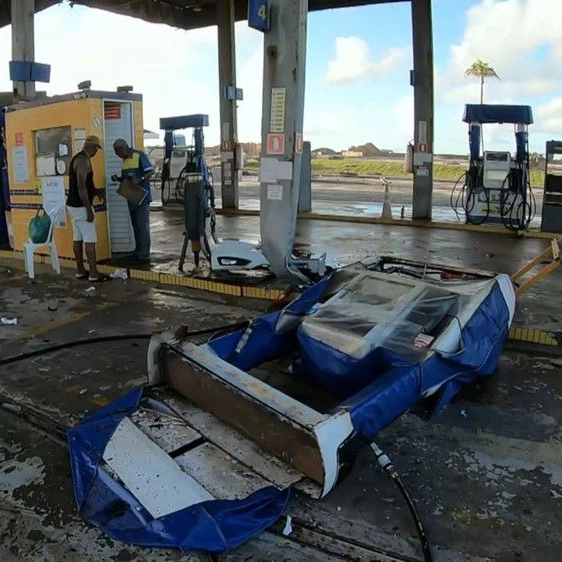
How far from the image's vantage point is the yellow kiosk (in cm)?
705

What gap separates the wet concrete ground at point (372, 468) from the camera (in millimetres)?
→ 2252

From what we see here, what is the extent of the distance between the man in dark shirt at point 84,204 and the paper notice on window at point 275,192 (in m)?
2.05

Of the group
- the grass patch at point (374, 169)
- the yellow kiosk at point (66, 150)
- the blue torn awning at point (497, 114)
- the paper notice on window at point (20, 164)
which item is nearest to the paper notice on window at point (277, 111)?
the yellow kiosk at point (66, 150)

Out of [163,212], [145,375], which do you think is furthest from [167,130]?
[145,375]

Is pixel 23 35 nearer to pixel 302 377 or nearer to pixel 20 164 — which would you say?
pixel 20 164

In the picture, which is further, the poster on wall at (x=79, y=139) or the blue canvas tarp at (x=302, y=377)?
the poster on wall at (x=79, y=139)

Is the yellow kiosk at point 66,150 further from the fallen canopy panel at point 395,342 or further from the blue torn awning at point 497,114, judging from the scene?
the blue torn awning at point 497,114

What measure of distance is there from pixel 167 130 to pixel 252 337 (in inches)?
460

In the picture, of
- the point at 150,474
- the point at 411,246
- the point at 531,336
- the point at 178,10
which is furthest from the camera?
the point at 178,10

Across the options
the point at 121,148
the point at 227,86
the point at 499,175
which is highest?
the point at 227,86

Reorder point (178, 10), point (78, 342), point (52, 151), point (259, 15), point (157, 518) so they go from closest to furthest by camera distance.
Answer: point (157, 518) → point (78, 342) → point (259, 15) → point (52, 151) → point (178, 10)

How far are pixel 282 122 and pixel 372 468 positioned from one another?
402 cm

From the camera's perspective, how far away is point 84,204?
255 inches

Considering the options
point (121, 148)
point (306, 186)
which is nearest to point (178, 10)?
point (306, 186)
